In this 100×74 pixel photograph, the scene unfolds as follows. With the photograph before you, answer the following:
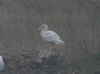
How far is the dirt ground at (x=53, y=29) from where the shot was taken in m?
12.1

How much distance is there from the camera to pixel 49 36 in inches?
537

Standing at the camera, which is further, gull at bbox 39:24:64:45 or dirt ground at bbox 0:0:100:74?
gull at bbox 39:24:64:45

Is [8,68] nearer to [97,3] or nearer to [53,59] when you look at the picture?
[53,59]

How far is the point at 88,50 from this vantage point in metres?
12.6

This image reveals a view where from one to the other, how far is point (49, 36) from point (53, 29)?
1295mm

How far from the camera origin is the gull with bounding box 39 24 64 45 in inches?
534

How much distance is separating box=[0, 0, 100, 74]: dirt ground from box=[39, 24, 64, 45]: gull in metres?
0.12

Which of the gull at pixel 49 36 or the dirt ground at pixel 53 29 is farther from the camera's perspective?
the gull at pixel 49 36

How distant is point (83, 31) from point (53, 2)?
2558mm

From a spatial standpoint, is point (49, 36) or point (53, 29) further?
point (53, 29)

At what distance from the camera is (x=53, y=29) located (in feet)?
49.0

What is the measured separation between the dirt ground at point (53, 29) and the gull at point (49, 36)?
0.40ft

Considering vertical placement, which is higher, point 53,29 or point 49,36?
point 53,29

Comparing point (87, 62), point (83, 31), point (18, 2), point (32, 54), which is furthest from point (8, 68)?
point (18, 2)
